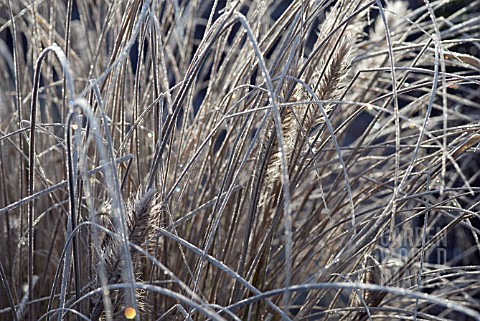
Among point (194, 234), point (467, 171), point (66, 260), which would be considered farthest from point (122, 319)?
point (467, 171)

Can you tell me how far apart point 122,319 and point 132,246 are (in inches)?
6.2

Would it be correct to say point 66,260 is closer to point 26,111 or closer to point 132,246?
point 132,246

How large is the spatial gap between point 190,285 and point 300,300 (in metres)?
1.46

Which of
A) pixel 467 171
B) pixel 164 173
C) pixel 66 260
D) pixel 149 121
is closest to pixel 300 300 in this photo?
pixel 467 171

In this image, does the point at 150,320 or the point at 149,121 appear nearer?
the point at 150,320

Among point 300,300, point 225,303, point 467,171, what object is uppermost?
point 225,303

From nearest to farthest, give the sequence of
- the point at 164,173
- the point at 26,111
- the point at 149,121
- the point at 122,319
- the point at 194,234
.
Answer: the point at 122,319 < the point at 164,173 < the point at 194,234 < the point at 149,121 < the point at 26,111

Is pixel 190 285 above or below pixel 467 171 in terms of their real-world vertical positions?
above

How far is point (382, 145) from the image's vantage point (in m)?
1.16

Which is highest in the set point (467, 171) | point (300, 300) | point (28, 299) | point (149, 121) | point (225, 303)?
point (149, 121)

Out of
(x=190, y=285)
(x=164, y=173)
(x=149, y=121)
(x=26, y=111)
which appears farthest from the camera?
(x=26, y=111)

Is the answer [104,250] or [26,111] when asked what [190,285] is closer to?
[104,250]

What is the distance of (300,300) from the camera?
2.56 metres

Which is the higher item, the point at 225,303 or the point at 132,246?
the point at 132,246
